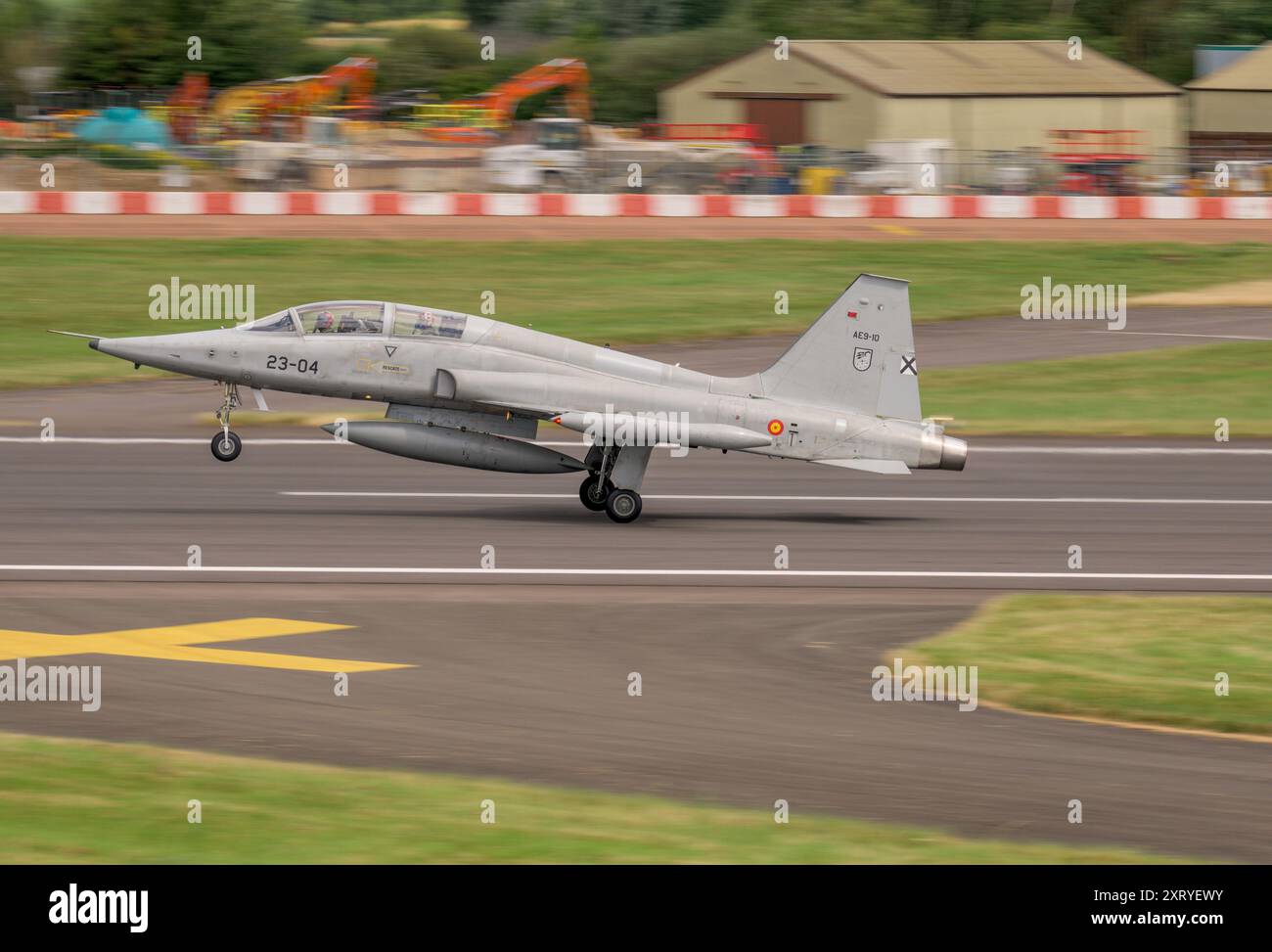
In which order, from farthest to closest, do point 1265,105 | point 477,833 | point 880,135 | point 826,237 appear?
1. point 1265,105
2. point 880,135
3. point 826,237
4. point 477,833

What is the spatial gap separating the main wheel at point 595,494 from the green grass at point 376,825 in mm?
10287

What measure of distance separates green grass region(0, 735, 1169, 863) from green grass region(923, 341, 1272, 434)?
1905 centimetres

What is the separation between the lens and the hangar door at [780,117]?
6894 centimetres

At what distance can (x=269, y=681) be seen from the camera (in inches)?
550

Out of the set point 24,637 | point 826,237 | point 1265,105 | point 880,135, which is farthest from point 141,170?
point 1265,105

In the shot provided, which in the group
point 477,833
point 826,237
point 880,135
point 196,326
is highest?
point 880,135

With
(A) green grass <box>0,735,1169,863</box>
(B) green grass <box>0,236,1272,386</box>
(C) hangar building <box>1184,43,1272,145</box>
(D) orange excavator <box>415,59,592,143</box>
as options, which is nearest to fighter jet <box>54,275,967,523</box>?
(A) green grass <box>0,735,1169,863</box>

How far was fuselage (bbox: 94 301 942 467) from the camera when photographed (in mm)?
20656

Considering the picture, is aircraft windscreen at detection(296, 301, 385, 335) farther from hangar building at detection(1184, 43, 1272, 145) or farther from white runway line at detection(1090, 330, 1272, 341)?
hangar building at detection(1184, 43, 1272, 145)

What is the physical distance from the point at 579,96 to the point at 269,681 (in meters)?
56.7

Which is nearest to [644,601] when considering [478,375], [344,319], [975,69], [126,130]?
[478,375]

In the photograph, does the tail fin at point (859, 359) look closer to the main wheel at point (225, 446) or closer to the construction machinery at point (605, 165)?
the main wheel at point (225, 446)

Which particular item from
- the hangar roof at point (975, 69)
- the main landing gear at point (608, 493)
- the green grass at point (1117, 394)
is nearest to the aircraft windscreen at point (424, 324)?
the main landing gear at point (608, 493)

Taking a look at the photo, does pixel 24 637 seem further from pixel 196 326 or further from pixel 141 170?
pixel 141 170
